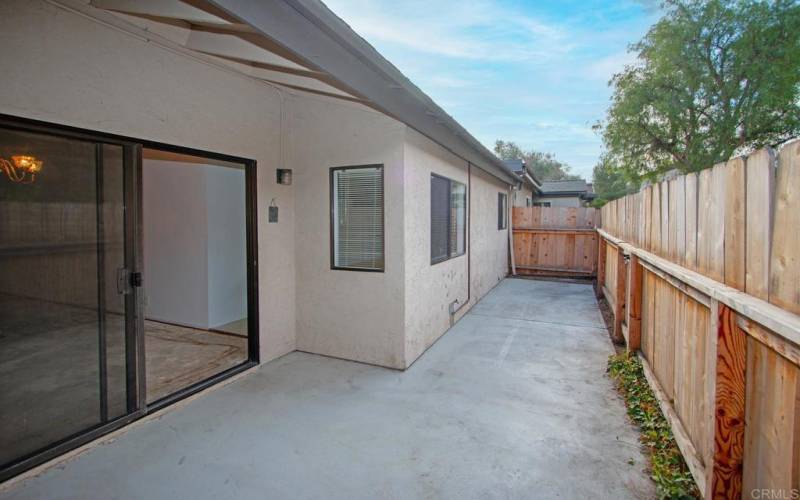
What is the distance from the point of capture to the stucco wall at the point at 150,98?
236 cm

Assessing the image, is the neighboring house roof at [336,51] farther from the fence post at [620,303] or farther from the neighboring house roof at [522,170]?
the neighboring house roof at [522,170]

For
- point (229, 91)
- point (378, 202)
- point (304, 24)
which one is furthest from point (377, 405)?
point (229, 91)

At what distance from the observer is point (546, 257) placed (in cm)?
1065

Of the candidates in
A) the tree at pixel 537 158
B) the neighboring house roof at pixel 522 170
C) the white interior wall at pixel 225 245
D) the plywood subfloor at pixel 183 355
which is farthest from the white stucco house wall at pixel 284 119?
the tree at pixel 537 158

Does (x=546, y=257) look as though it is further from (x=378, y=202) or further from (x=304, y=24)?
(x=304, y=24)

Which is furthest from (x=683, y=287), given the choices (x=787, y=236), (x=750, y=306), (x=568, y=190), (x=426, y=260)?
(x=568, y=190)

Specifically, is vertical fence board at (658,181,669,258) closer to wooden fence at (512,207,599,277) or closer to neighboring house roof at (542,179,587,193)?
wooden fence at (512,207,599,277)

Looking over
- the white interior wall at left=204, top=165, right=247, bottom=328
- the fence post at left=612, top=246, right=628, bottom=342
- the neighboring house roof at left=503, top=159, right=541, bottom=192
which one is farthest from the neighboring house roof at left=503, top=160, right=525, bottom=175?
the white interior wall at left=204, top=165, right=247, bottom=328

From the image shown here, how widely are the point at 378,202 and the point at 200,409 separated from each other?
2422 mm

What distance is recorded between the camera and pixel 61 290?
8.52 feet

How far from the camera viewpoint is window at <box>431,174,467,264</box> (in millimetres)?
5070

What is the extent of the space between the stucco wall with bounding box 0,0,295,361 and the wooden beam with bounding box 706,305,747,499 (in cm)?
369

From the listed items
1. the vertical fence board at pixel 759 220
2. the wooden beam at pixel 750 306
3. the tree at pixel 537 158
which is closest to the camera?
the wooden beam at pixel 750 306

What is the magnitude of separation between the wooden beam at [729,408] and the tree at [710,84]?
49.2ft
